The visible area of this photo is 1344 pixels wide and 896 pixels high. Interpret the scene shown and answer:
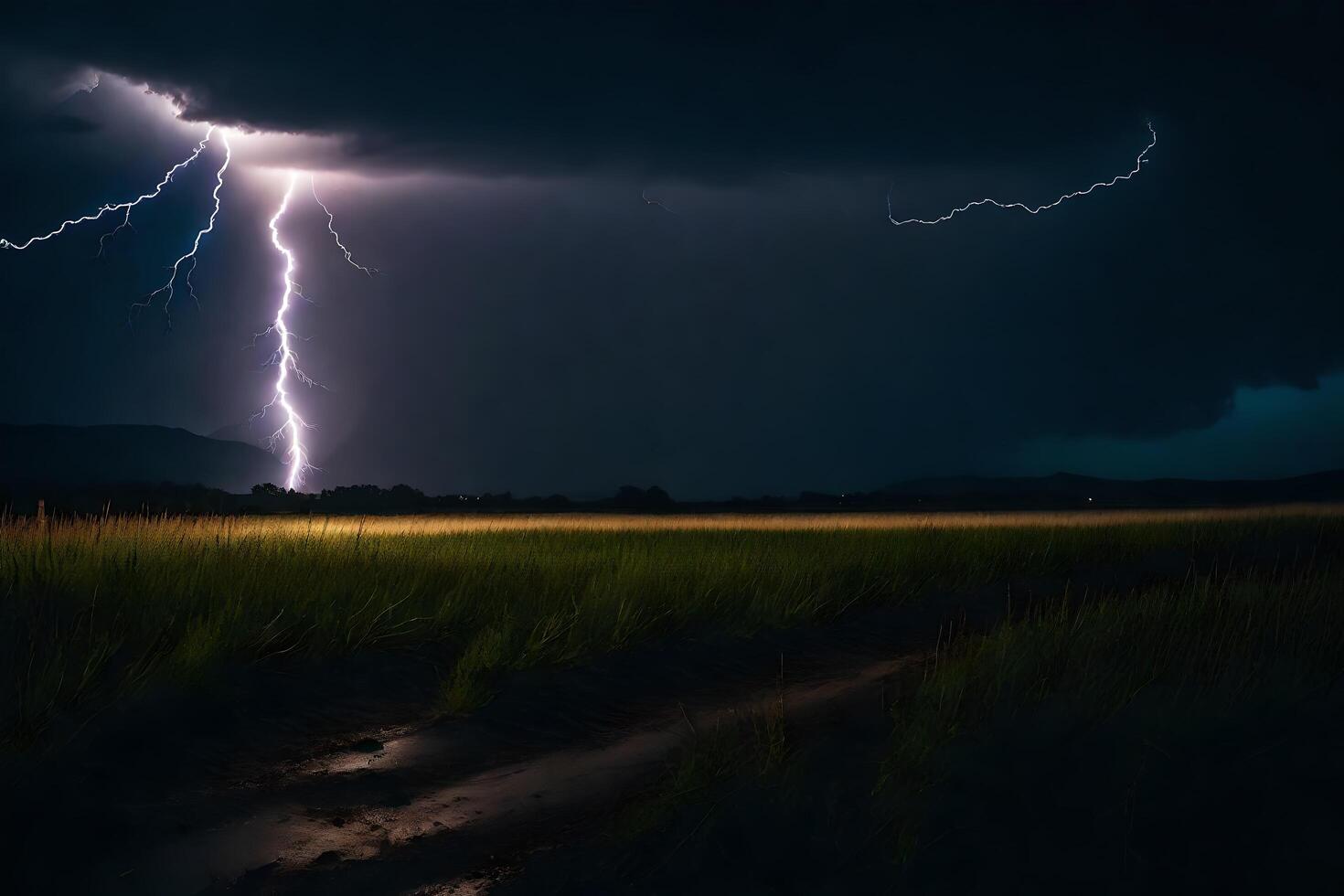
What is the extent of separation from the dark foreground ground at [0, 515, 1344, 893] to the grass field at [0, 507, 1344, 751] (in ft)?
1.07

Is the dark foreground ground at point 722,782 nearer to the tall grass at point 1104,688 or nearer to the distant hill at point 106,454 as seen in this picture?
the tall grass at point 1104,688

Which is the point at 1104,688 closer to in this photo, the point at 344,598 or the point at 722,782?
the point at 722,782

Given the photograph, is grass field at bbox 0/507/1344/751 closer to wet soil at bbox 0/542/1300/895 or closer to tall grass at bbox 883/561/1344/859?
wet soil at bbox 0/542/1300/895

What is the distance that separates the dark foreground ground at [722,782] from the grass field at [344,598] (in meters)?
0.33

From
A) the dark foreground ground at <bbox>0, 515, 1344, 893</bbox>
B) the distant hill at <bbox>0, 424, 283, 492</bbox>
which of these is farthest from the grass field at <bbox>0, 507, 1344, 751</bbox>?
the distant hill at <bbox>0, 424, 283, 492</bbox>

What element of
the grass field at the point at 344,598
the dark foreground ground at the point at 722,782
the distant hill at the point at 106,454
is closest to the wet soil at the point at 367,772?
the dark foreground ground at the point at 722,782

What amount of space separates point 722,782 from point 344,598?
611 centimetres

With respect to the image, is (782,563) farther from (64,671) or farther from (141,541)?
(64,671)

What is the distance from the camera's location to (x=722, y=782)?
17.7ft

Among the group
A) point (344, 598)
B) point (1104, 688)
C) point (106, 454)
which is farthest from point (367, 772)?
point (106, 454)

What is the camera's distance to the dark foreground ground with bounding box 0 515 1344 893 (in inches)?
182

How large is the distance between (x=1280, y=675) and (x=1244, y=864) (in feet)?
9.73

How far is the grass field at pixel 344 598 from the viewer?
7551mm

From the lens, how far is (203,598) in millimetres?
9523
